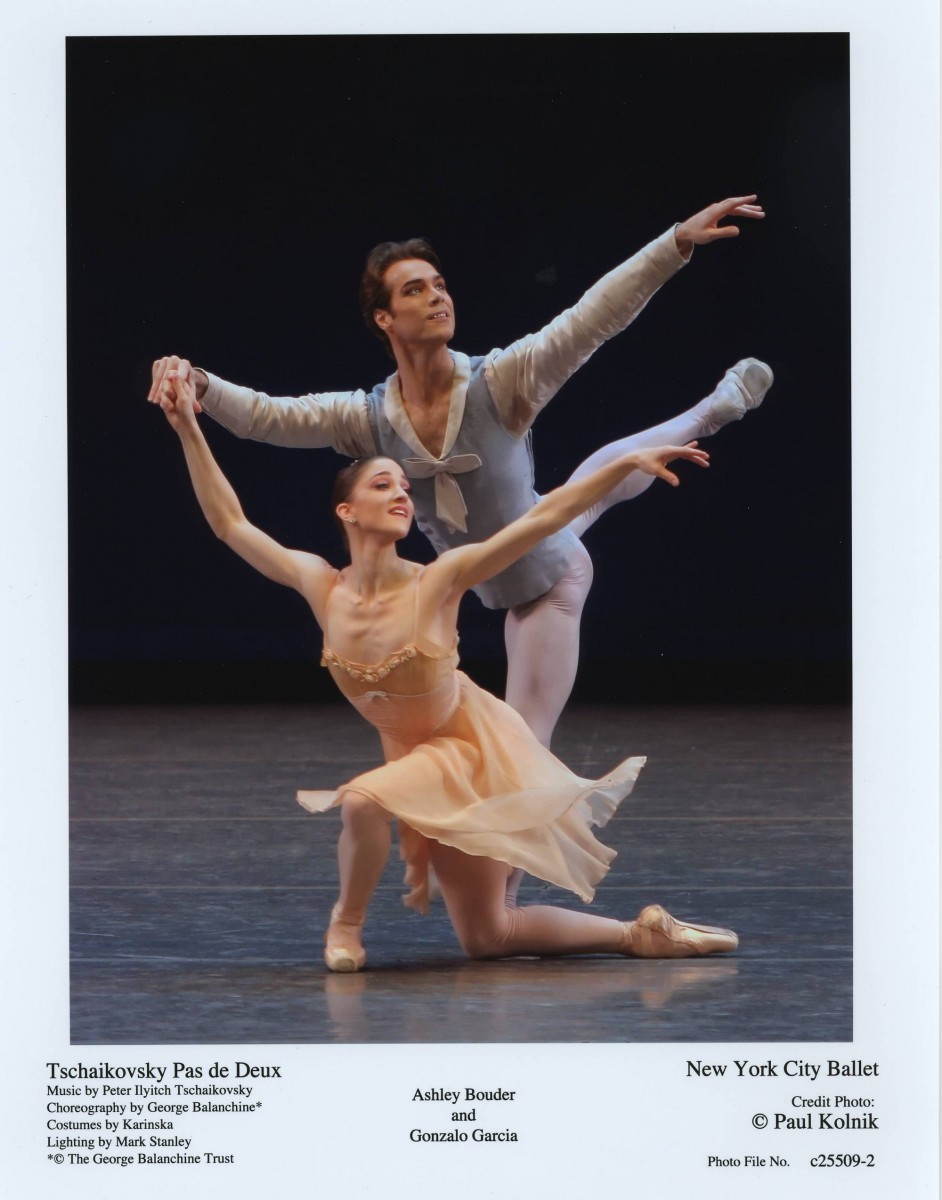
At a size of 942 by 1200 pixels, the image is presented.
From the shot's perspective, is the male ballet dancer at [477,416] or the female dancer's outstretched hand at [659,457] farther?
the male ballet dancer at [477,416]

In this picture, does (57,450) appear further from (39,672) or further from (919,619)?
(919,619)

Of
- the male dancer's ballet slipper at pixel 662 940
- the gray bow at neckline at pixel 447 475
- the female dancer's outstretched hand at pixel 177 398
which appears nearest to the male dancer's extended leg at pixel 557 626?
the gray bow at neckline at pixel 447 475

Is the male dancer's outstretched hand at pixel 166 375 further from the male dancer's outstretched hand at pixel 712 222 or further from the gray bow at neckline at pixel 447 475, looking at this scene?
the male dancer's outstretched hand at pixel 712 222

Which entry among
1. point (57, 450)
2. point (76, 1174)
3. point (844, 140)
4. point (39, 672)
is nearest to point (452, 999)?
point (76, 1174)

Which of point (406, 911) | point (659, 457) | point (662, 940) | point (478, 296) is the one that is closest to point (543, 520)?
point (659, 457)

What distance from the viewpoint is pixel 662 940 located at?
12.8 ft

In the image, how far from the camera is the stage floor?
3.58 metres

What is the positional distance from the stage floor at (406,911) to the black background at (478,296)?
2.29ft

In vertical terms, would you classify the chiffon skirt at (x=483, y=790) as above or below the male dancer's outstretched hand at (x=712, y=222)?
below

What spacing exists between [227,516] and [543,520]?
614 mm

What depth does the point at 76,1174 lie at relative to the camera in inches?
140

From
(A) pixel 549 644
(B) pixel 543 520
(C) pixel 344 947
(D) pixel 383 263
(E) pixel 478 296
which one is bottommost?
(C) pixel 344 947

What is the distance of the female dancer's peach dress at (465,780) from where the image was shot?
147 inches

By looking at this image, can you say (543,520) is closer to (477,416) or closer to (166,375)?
(477,416)
